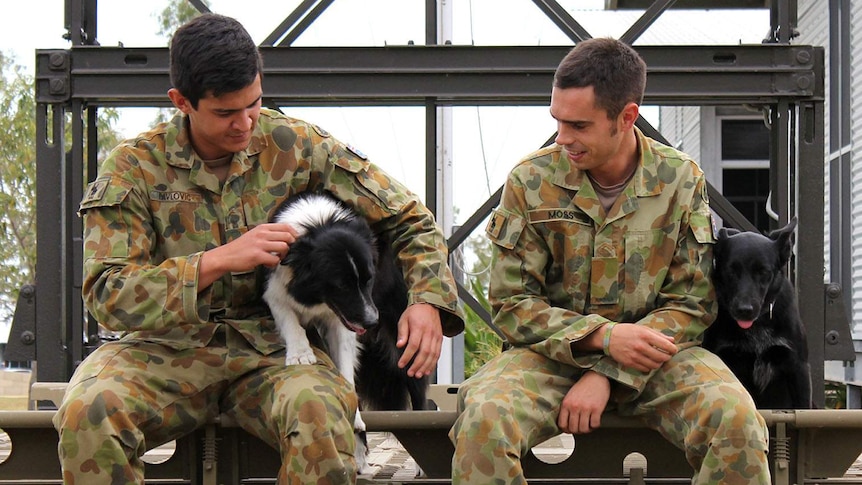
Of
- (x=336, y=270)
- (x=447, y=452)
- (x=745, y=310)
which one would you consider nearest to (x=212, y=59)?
(x=336, y=270)

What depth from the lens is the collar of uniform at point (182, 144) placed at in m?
3.23

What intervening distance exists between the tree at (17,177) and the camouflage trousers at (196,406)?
1068 centimetres

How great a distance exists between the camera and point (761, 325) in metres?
3.68

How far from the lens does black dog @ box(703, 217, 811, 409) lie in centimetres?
357

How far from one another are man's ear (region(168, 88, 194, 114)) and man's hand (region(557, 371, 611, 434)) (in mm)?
1536

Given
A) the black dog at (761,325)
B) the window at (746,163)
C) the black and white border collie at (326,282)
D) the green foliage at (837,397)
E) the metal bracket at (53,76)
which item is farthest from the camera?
the window at (746,163)

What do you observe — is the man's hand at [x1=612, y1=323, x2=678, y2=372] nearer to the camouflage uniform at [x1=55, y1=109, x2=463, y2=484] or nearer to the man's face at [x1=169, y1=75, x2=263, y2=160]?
the camouflage uniform at [x1=55, y1=109, x2=463, y2=484]

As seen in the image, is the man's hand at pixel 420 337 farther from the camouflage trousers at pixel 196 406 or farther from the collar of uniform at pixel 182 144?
the collar of uniform at pixel 182 144

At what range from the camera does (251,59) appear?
119 inches

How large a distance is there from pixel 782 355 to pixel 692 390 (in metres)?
0.93

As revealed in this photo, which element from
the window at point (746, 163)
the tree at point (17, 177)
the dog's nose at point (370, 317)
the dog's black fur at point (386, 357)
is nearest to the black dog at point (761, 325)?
the dog's black fur at point (386, 357)

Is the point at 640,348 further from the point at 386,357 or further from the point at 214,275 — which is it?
the point at 214,275

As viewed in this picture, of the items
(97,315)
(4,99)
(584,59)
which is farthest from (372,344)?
(4,99)

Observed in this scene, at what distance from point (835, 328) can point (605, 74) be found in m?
1.99
